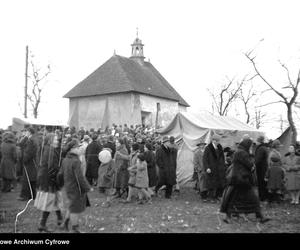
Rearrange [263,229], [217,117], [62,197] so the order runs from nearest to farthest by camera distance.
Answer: [62,197] → [263,229] → [217,117]

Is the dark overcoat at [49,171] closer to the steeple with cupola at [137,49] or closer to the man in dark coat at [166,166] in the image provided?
the man in dark coat at [166,166]

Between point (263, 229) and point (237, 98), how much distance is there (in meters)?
45.0

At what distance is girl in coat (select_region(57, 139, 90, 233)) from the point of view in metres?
7.20

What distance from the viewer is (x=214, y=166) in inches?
484

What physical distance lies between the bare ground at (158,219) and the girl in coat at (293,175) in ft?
1.64

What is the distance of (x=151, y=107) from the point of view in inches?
1586

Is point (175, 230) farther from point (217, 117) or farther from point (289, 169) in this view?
point (217, 117)

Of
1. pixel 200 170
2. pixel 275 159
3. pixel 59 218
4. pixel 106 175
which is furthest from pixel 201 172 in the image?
pixel 59 218

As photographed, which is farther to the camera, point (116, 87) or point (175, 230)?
point (116, 87)

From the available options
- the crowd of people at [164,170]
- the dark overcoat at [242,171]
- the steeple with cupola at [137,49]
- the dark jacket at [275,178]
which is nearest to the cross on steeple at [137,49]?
the steeple with cupola at [137,49]

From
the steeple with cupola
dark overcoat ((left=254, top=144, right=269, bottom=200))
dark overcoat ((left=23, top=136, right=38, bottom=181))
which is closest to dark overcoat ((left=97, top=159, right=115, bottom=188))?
dark overcoat ((left=23, top=136, right=38, bottom=181))

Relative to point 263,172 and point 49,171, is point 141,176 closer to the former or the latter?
point 263,172

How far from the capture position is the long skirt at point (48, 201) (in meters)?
7.69
